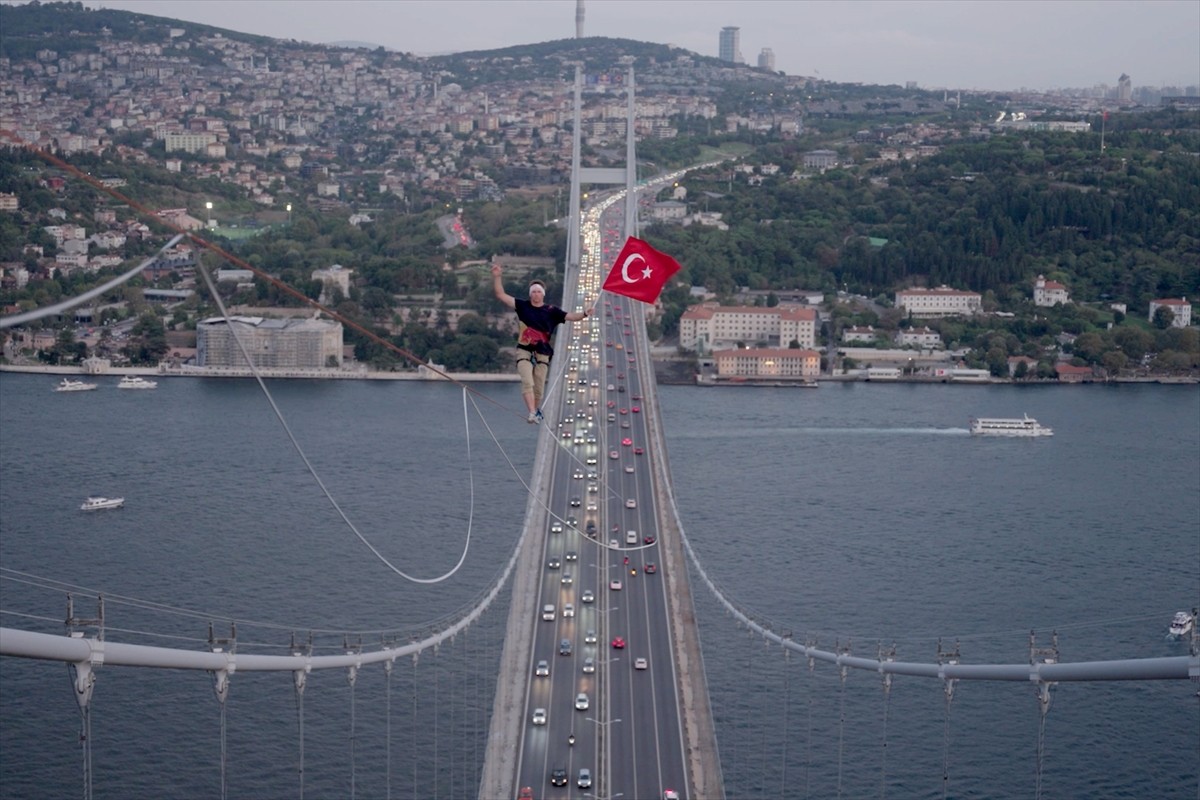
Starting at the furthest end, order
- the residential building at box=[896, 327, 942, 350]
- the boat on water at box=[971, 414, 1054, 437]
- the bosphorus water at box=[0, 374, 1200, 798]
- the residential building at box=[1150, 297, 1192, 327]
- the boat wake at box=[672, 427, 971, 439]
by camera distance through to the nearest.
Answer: the residential building at box=[1150, 297, 1192, 327], the residential building at box=[896, 327, 942, 350], the boat on water at box=[971, 414, 1054, 437], the boat wake at box=[672, 427, 971, 439], the bosphorus water at box=[0, 374, 1200, 798]

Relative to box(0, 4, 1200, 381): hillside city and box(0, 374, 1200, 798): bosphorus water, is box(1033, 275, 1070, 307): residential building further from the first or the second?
box(0, 374, 1200, 798): bosphorus water

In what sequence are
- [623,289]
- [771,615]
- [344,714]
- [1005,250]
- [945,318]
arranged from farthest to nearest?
[1005,250] < [945,318] < [771,615] < [344,714] < [623,289]

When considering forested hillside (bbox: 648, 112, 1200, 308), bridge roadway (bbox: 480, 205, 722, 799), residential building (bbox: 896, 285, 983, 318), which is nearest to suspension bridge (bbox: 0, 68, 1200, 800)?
bridge roadway (bbox: 480, 205, 722, 799)

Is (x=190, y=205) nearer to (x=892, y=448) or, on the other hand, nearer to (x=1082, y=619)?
(x=892, y=448)

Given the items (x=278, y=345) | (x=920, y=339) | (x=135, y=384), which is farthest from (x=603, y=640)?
(x=920, y=339)

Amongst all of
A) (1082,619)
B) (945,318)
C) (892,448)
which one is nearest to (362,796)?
(1082,619)

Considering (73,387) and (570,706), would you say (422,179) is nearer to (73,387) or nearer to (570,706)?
(73,387)
